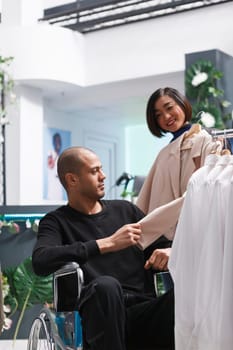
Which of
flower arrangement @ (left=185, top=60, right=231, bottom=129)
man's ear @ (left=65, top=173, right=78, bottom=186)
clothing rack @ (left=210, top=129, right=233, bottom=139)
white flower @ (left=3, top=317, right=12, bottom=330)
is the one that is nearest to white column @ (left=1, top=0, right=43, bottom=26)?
flower arrangement @ (left=185, top=60, right=231, bottom=129)

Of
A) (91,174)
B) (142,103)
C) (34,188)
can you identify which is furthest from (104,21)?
(91,174)

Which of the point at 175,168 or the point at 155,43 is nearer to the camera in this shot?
the point at 175,168

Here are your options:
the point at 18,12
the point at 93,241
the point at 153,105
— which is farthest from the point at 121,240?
the point at 18,12

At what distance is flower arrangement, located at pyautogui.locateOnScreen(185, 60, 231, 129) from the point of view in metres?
7.10

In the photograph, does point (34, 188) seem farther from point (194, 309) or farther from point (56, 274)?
point (194, 309)

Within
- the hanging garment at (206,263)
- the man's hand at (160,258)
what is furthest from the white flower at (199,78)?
the hanging garment at (206,263)

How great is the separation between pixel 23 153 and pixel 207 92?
8.76ft

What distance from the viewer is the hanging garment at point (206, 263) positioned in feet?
6.55

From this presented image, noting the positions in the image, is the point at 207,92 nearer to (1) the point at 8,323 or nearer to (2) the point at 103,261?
(1) the point at 8,323

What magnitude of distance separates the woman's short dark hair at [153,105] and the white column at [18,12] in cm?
565

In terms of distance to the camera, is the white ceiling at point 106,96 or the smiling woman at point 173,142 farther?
the white ceiling at point 106,96

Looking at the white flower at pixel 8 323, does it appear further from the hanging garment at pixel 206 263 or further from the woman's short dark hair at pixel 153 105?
the hanging garment at pixel 206 263

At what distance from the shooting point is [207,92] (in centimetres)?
716

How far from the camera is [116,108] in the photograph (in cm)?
1032
